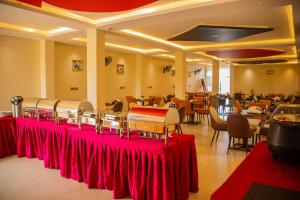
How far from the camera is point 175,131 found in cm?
274

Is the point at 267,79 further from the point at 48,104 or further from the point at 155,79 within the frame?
the point at 48,104

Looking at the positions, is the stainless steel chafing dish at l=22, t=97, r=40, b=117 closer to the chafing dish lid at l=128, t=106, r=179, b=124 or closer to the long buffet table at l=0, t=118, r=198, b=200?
the long buffet table at l=0, t=118, r=198, b=200

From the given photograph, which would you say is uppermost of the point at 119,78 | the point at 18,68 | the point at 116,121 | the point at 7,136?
the point at 18,68

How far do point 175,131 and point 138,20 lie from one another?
292 centimetres

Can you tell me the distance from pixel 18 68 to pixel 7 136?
10.2ft

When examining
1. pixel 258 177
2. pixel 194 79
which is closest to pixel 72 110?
pixel 258 177

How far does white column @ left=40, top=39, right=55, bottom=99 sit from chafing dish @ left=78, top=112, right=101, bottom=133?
4.23 m

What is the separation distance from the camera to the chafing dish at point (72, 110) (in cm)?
327

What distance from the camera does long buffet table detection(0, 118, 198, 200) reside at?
7.68 ft

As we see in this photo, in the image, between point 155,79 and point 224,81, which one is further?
point 224,81

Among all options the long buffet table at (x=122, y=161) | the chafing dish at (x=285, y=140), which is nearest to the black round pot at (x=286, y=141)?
the chafing dish at (x=285, y=140)

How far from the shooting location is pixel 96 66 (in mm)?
5688

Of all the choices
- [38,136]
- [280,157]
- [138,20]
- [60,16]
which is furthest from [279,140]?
[60,16]

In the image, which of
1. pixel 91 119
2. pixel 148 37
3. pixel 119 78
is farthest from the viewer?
pixel 119 78
